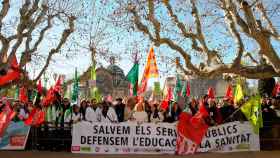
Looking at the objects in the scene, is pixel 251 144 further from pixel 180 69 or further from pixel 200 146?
pixel 180 69

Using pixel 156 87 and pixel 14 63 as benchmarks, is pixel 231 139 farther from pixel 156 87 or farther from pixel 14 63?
pixel 156 87

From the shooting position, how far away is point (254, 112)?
1518 centimetres

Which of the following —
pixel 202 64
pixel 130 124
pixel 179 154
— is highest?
pixel 202 64

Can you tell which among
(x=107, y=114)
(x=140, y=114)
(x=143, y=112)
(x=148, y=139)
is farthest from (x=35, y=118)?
(x=148, y=139)

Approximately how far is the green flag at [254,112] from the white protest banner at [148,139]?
20 centimetres

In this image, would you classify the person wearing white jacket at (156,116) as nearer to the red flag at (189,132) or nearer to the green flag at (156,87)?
the red flag at (189,132)

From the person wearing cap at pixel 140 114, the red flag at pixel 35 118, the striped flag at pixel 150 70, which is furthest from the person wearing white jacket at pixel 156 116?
the red flag at pixel 35 118

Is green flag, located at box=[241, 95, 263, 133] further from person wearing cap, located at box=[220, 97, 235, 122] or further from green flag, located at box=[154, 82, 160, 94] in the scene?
green flag, located at box=[154, 82, 160, 94]

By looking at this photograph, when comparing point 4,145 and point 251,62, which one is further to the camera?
point 251,62

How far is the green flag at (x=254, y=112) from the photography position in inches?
595

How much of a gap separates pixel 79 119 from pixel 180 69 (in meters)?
7.29

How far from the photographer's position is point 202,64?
17734 millimetres

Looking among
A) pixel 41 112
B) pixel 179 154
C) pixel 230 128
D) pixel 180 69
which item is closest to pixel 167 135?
pixel 179 154

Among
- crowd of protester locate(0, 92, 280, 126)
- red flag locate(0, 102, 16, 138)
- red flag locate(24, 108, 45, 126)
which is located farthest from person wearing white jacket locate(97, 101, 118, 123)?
red flag locate(0, 102, 16, 138)
